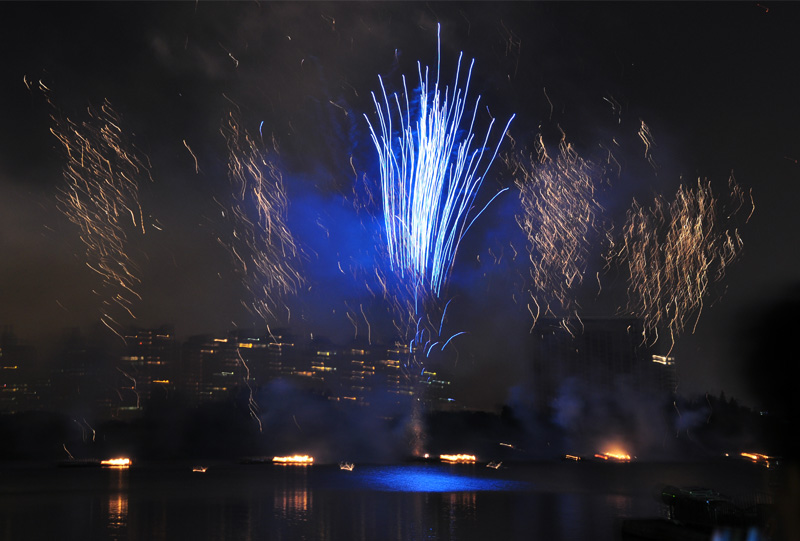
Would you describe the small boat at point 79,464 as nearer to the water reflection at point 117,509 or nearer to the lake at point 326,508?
the lake at point 326,508

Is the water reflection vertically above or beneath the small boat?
above

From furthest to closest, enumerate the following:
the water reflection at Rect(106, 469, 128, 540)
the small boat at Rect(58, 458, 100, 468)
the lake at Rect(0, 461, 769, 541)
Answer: the small boat at Rect(58, 458, 100, 468)
the water reflection at Rect(106, 469, 128, 540)
the lake at Rect(0, 461, 769, 541)

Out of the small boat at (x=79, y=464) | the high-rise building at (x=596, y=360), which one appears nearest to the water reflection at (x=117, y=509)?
the small boat at (x=79, y=464)

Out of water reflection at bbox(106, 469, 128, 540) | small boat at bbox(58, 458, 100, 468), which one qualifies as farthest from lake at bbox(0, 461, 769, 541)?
small boat at bbox(58, 458, 100, 468)

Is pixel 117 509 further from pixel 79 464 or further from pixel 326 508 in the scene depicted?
pixel 79 464

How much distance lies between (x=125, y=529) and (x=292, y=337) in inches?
3195

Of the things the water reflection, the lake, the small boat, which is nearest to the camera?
the lake

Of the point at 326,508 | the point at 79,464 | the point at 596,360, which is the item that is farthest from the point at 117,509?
the point at 596,360

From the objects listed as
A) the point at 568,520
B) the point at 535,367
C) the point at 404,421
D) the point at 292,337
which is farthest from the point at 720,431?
the point at 568,520

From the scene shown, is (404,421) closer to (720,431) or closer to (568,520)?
(720,431)

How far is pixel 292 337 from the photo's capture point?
361ft

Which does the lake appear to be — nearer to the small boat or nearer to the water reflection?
the water reflection

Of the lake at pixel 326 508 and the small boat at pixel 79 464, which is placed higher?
the lake at pixel 326 508

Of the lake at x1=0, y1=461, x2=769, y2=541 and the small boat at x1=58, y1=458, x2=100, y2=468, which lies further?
the small boat at x1=58, y1=458, x2=100, y2=468
